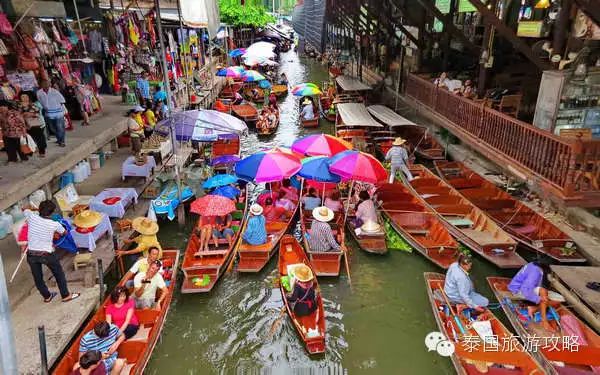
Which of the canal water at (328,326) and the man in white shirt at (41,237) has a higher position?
the man in white shirt at (41,237)

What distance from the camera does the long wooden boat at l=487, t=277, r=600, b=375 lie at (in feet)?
21.5

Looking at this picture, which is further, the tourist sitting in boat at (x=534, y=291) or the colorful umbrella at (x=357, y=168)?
the colorful umbrella at (x=357, y=168)

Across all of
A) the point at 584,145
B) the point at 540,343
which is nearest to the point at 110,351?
the point at 540,343

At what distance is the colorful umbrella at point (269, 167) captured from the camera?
33.3 ft

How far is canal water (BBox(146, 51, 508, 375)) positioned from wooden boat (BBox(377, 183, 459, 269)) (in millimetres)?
420

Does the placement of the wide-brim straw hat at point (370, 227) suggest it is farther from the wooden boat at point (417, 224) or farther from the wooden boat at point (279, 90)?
the wooden boat at point (279, 90)

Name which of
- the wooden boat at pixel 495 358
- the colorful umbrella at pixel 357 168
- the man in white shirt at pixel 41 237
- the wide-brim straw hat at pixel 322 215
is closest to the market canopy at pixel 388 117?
the colorful umbrella at pixel 357 168

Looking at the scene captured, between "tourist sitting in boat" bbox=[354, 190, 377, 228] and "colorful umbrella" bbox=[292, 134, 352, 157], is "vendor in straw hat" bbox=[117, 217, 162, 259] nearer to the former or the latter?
"colorful umbrella" bbox=[292, 134, 352, 157]

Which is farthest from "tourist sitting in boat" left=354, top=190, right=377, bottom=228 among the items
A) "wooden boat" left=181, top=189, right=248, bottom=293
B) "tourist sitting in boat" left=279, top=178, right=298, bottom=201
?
"wooden boat" left=181, top=189, right=248, bottom=293

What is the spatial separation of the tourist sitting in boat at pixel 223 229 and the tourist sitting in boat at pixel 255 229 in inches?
18.6

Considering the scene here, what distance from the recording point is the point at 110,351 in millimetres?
6406

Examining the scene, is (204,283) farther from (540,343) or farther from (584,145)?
(584,145)

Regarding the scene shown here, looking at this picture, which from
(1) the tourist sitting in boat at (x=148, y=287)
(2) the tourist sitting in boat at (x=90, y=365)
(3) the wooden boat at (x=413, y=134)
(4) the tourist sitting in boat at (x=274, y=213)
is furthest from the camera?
(3) the wooden boat at (x=413, y=134)

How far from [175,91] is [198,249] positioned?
12.8 meters
